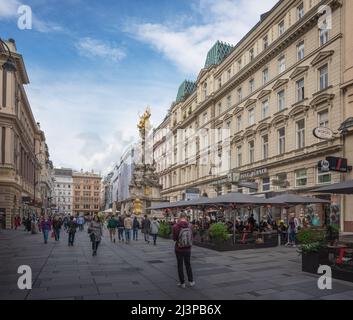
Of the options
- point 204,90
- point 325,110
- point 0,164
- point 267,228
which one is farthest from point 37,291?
point 204,90

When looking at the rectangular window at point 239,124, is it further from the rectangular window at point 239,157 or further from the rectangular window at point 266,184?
the rectangular window at point 266,184

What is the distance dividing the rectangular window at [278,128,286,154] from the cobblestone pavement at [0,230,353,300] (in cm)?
2023

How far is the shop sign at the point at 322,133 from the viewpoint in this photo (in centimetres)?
2639

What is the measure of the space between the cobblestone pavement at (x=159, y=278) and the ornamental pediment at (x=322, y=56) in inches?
730

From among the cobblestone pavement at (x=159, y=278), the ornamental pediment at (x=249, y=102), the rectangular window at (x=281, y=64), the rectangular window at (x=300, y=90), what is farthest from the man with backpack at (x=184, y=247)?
the ornamental pediment at (x=249, y=102)

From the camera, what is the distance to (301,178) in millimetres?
33688

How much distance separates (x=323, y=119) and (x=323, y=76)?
3.34m

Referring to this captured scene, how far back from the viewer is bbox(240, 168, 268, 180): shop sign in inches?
1570

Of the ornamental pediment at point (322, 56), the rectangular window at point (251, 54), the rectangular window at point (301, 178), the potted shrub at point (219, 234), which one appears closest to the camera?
the potted shrub at point (219, 234)

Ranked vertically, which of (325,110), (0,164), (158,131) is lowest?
(0,164)

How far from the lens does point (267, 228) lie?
2548 cm

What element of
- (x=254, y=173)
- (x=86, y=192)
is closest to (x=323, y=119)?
(x=254, y=173)
